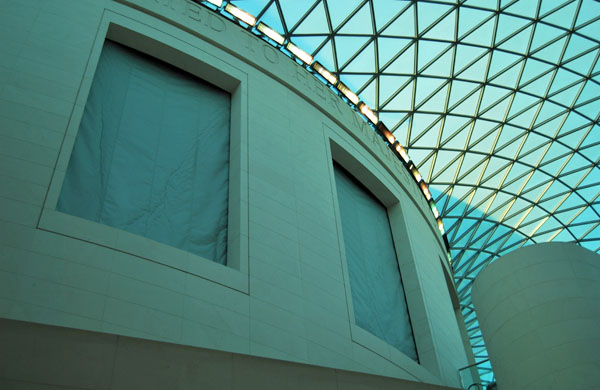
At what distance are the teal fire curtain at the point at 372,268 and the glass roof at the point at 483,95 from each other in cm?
347

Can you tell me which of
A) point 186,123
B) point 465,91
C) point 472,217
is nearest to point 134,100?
point 186,123

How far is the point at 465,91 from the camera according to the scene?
94.0 feet

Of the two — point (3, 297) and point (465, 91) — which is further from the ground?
point (465, 91)

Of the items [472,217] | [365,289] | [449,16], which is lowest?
[365,289]

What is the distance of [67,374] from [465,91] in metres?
26.3

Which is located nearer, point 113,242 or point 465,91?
point 113,242

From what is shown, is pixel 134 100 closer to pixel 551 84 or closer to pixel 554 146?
pixel 551 84

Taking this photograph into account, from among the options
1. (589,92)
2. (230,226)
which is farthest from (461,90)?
(230,226)

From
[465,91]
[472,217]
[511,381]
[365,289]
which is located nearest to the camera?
[511,381]

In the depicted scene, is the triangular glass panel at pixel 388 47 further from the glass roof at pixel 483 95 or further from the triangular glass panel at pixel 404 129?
the triangular glass panel at pixel 404 129

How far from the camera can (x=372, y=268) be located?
18812 millimetres

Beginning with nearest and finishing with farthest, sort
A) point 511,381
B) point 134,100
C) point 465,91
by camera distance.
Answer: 1. point 511,381
2. point 134,100
3. point 465,91

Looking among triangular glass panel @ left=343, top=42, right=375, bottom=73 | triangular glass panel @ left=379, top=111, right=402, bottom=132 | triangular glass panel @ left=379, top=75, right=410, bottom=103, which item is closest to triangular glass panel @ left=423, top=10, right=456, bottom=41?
triangular glass panel @ left=379, top=75, right=410, bottom=103

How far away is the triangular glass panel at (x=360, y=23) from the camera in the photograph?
23.2 m
